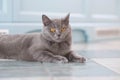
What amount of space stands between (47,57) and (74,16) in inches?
51.5

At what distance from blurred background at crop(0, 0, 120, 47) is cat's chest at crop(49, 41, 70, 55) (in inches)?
39.6

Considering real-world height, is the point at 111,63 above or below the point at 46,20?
below

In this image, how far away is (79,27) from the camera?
112 inches

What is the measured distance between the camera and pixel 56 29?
5.29ft

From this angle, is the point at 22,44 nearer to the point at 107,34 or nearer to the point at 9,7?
the point at 9,7

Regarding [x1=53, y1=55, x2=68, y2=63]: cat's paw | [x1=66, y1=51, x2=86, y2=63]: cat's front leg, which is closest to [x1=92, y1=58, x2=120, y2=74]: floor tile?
[x1=66, y1=51, x2=86, y2=63]: cat's front leg

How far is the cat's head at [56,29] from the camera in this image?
1.61 metres

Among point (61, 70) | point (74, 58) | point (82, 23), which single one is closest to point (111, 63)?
point (74, 58)

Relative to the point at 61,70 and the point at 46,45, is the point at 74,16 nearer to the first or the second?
the point at 46,45

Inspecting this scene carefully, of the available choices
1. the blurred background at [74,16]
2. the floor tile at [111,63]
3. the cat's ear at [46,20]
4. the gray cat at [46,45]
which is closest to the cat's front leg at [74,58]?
the gray cat at [46,45]

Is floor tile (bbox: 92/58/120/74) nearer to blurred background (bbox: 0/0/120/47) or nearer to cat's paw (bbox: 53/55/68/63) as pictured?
cat's paw (bbox: 53/55/68/63)

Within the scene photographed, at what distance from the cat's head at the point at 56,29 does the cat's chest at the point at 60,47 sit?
0.04 metres

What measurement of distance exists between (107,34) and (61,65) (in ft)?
5.23

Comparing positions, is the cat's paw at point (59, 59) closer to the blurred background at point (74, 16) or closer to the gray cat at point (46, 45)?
the gray cat at point (46, 45)
